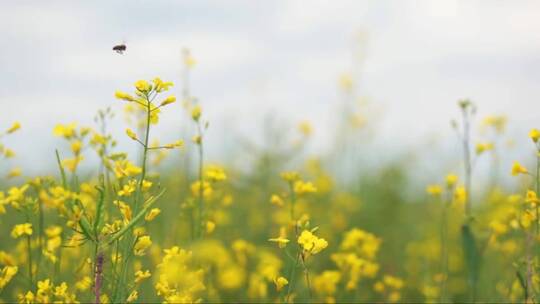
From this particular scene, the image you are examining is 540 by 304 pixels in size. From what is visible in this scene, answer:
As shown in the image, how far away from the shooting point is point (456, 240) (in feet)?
19.9

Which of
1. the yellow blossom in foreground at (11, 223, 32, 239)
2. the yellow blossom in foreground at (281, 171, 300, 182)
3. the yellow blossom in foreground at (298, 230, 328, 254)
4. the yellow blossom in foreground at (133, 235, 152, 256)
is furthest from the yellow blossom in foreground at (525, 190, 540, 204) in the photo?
the yellow blossom in foreground at (11, 223, 32, 239)

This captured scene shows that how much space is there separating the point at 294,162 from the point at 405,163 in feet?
5.44

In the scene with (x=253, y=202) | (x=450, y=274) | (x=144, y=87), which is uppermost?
(x=144, y=87)

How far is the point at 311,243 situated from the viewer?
2.37m

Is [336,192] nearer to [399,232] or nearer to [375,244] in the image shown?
[399,232]

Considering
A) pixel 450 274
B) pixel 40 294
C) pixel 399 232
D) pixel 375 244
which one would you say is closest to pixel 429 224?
pixel 399 232

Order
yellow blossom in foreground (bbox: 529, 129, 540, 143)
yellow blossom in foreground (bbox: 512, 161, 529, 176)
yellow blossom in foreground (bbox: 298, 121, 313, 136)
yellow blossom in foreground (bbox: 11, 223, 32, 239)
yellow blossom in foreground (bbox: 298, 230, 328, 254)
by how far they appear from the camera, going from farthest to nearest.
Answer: yellow blossom in foreground (bbox: 298, 121, 313, 136) < yellow blossom in foreground (bbox: 512, 161, 529, 176) < yellow blossom in foreground (bbox: 529, 129, 540, 143) < yellow blossom in foreground (bbox: 11, 223, 32, 239) < yellow blossom in foreground (bbox: 298, 230, 328, 254)

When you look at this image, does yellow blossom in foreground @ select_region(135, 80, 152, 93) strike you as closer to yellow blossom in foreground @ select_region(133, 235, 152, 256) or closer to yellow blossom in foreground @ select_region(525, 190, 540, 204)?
yellow blossom in foreground @ select_region(133, 235, 152, 256)

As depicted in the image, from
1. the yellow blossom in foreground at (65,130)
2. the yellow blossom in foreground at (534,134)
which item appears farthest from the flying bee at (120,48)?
the yellow blossom in foreground at (534,134)

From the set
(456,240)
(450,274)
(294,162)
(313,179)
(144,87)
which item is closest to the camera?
(144,87)

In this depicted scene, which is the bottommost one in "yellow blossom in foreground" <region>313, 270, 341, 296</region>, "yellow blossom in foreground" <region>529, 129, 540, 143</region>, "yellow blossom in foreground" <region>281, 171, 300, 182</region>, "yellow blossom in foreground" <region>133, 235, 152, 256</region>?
"yellow blossom in foreground" <region>313, 270, 341, 296</region>

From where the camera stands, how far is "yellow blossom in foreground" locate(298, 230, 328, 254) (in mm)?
2328

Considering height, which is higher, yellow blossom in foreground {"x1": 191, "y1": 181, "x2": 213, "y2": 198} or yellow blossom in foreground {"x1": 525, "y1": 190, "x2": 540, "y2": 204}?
yellow blossom in foreground {"x1": 525, "y1": 190, "x2": 540, "y2": 204}

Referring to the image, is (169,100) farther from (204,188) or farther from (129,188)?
(204,188)
